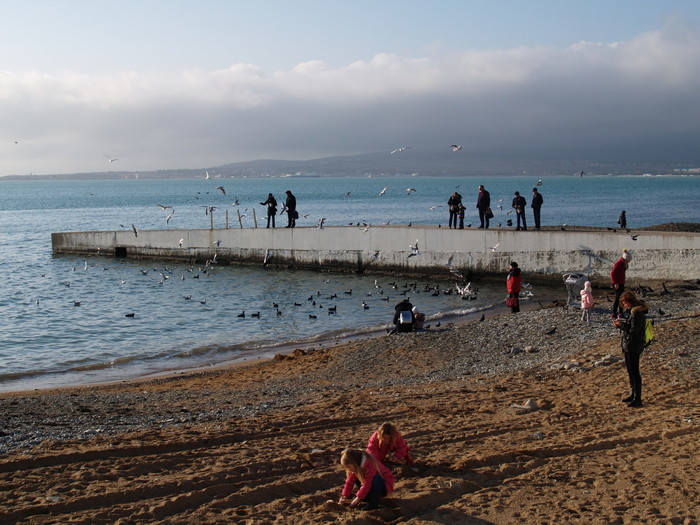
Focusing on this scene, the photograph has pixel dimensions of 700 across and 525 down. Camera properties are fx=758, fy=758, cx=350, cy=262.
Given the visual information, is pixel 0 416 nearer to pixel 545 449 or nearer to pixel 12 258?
pixel 545 449

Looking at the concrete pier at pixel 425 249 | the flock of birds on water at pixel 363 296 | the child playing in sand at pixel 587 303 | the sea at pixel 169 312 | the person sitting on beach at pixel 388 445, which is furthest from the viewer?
the concrete pier at pixel 425 249

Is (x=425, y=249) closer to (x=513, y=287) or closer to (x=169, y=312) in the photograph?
(x=169, y=312)

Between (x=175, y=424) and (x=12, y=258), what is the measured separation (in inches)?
1590

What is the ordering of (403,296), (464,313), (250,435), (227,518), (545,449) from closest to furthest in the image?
(227,518) → (545,449) → (250,435) → (464,313) → (403,296)

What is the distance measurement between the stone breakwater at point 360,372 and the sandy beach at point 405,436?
0.23 feet

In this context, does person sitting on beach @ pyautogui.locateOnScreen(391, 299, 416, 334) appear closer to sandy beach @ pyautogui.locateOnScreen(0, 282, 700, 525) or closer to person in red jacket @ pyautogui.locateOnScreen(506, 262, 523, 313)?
person in red jacket @ pyautogui.locateOnScreen(506, 262, 523, 313)

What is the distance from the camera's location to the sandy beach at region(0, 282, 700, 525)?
20.8ft

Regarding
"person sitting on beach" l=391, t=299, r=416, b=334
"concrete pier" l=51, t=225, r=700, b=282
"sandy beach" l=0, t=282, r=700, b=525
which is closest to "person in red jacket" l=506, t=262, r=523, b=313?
"person sitting on beach" l=391, t=299, r=416, b=334

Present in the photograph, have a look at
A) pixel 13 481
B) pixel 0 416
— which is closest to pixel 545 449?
pixel 13 481

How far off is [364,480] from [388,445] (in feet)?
2.68

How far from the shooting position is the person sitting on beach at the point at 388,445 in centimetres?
705

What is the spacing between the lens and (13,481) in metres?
6.92

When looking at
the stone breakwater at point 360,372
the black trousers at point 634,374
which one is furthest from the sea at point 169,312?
the black trousers at point 634,374

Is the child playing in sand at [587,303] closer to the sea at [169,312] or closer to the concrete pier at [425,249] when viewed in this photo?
the sea at [169,312]
